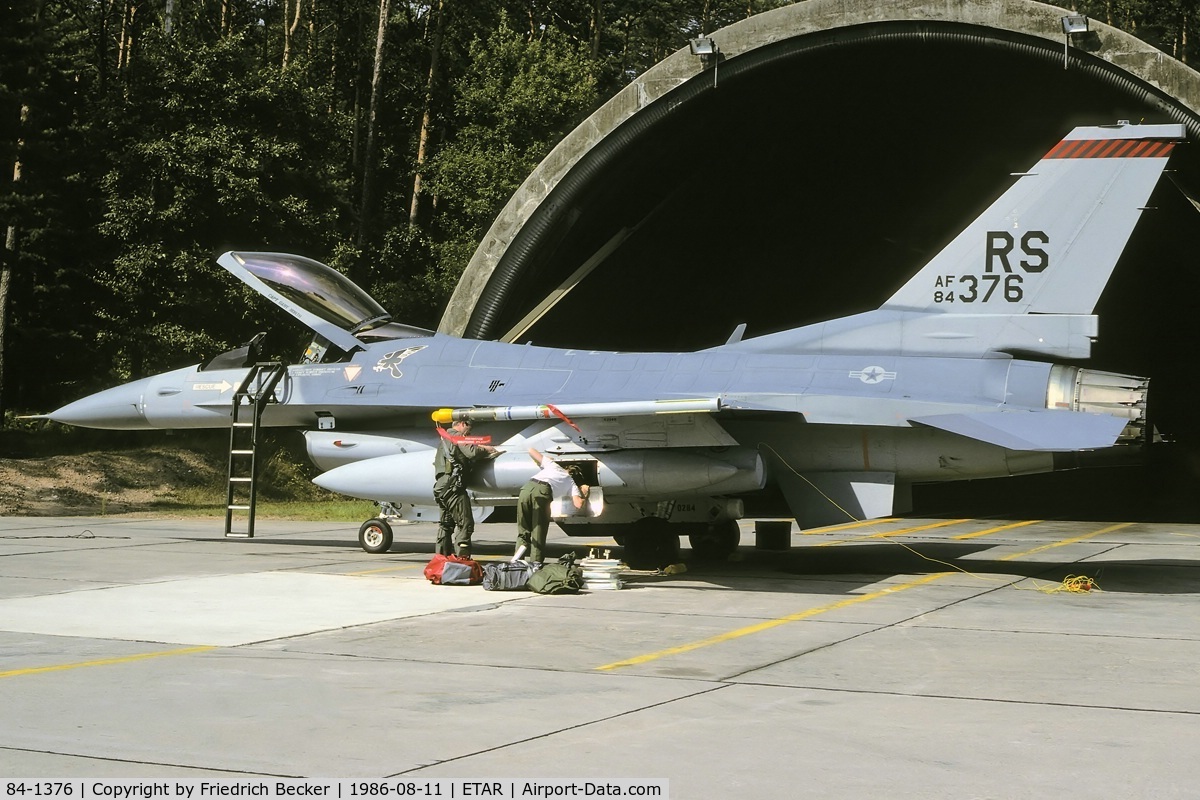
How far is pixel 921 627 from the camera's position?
9.68 meters

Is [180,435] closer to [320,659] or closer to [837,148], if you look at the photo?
[837,148]

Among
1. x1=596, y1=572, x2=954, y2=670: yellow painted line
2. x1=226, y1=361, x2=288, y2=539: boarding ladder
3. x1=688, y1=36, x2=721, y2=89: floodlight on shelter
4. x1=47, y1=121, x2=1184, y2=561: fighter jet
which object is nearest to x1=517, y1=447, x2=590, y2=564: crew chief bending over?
x1=47, y1=121, x2=1184, y2=561: fighter jet

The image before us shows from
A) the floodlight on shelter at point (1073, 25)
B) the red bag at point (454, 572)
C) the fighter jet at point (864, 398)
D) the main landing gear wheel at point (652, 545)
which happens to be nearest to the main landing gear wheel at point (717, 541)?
the fighter jet at point (864, 398)

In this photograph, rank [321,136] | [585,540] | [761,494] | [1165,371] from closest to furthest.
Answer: [761,494]
[585,540]
[321,136]
[1165,371]

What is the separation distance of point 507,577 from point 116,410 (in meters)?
7.93

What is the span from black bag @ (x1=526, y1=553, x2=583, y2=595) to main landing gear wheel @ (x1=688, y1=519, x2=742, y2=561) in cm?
354

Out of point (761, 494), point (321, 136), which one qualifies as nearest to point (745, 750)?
point (761, 494)

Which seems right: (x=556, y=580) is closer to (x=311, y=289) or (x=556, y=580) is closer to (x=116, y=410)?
(x=311, y=289)

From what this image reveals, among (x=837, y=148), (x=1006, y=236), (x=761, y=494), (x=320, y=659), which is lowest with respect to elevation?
(x=320, y=659)

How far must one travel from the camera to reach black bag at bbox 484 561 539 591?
472 inches

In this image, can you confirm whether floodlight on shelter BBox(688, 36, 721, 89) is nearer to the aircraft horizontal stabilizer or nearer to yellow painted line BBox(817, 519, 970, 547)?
yellow painted line BBox(817, 519, 970, 547)

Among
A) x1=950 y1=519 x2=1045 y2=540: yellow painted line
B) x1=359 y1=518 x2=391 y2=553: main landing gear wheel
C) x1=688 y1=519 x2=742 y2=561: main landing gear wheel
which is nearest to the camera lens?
x1=688 y1=519 x2=742 y2=561: main landing gear wheel

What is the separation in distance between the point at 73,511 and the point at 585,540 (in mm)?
10835

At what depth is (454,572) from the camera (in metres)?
12.4
